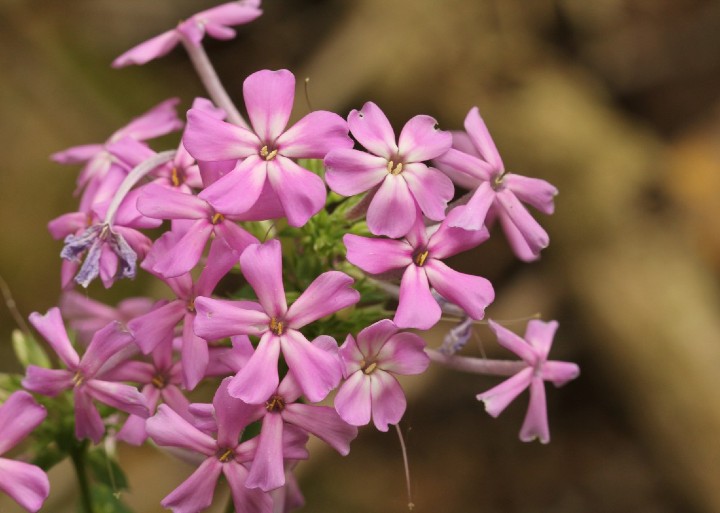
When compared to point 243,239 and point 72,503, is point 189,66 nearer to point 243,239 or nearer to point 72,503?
point 72,503

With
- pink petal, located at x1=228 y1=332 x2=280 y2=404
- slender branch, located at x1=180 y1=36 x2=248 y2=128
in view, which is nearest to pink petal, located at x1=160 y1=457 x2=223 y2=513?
pink petal, located at x1=228 y1=332 x2=280 y2=404

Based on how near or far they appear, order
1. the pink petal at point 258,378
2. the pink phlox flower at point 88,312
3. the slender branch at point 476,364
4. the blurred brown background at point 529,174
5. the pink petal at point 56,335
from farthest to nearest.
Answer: the blurred brown background at point 529,174 < the pink phlox flower at point 88,312 < the slender branch at point 476,364 < the pink petal at point 56,335 < the pink petal at point 258,378

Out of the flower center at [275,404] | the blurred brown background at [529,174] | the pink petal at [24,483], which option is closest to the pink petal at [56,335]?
the pink petal at [24,483]

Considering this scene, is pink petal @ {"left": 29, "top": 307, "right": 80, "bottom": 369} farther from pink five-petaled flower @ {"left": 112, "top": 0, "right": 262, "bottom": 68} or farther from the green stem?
pink five-petaled flower @ {"left": 112, "top": 0, "right": 262, "bottom": 68}

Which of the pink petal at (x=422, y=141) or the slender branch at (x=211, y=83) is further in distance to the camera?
the slender branch at (x=211, y=83)

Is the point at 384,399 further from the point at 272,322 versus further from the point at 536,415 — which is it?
the point at 536,415

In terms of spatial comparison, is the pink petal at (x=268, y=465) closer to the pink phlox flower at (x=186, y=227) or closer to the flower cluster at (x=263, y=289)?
the flower cluster at (x=263, y=289)

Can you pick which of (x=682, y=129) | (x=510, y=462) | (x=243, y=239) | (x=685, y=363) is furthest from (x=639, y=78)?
(x=243, y=239)
